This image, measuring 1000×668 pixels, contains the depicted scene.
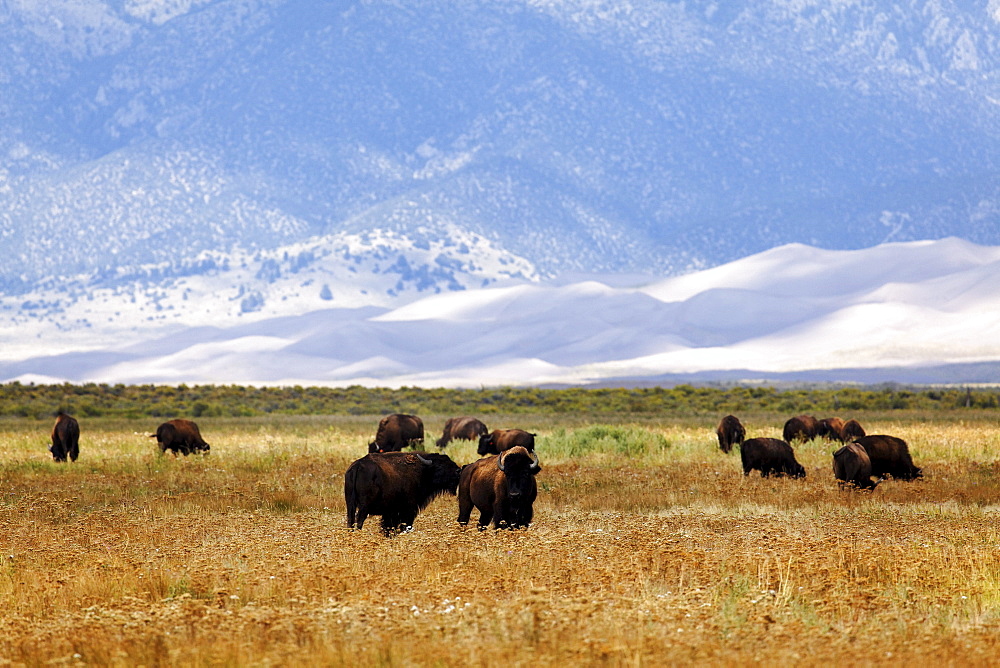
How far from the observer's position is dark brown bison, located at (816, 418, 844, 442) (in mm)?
34531

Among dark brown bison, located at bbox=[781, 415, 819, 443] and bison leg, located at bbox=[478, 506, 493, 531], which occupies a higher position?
dark brown bison, located at bbox=[781, 415, 819, 443]

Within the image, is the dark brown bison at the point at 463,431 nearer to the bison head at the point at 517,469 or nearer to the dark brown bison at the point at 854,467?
the dark brown bison at the point at 854,467

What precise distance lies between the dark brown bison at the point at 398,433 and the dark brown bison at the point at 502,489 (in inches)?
557

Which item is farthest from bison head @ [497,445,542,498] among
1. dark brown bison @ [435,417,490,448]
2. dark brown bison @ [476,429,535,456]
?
dark brown bison @ [435,417,490,448]

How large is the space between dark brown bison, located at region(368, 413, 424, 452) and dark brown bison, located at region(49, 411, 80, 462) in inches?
261

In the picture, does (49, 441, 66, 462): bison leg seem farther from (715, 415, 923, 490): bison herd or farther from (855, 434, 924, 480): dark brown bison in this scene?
(855, 434, 924, 480): dark brown bison

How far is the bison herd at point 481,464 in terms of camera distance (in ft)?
54.4

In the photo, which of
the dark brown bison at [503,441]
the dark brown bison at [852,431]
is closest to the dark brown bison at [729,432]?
the dark brown bison at [852,431]

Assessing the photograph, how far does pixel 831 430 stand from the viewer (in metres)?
34.8

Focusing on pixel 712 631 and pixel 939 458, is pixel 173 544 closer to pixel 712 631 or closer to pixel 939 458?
pixel 712 631

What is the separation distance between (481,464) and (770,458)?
959 centimetres

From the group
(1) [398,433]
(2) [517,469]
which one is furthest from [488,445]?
(2) [517,469]

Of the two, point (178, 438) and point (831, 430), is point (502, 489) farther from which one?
point (831, 430)

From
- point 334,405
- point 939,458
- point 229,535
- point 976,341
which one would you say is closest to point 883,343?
point 976,341
